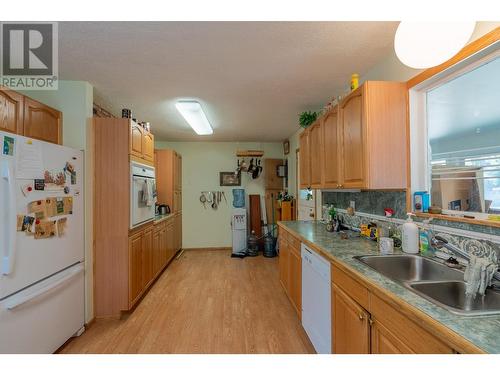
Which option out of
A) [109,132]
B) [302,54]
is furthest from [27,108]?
[302,54]

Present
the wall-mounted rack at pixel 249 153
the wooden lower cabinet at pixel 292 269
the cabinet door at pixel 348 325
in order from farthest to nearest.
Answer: the wall-mounted rack at pixel 249 153 < the wooden lower cabinet at pixel 292 269 < the cabinet door at pixel 348 325

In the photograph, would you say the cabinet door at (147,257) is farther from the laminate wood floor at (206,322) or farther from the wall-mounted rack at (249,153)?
the wall-mounted rack at (249,153)

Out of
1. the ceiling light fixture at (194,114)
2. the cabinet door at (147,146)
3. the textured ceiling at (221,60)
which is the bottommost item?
the cabinet door at (147,146)

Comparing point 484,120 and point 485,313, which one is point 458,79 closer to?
point 484,120

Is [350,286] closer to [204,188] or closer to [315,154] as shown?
[315,154]

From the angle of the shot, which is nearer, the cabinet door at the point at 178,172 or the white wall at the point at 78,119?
the white wall at the point at 78,119

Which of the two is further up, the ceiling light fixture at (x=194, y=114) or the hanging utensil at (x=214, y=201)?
the ceiling light fixture at (x=194, y=114)

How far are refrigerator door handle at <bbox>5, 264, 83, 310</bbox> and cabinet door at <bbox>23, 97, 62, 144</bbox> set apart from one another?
1.20 m

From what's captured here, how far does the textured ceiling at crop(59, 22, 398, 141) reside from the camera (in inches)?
62.6

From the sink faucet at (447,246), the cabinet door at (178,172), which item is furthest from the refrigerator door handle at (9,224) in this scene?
the cabinet door at (178,172)

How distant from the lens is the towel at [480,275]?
105 cm

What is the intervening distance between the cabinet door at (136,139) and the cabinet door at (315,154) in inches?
80.4

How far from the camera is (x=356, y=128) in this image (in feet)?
5.97

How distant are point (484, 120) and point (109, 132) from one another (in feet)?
9.97
